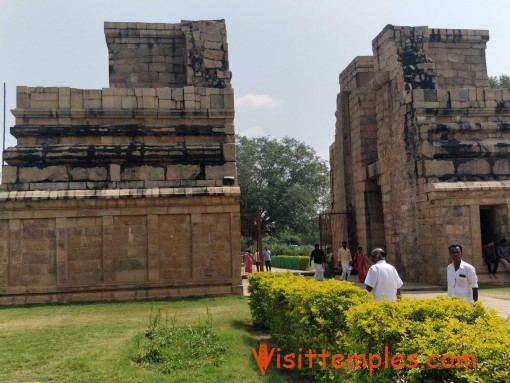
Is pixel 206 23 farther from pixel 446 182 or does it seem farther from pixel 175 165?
pixel 446 182

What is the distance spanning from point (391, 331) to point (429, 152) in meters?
9.85

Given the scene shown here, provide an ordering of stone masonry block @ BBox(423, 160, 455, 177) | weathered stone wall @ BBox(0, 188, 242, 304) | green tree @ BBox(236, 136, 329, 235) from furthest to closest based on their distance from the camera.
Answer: green tree @ BBox(236, 136, 329, 235) → stone masonry block @ BBox(423, 160, 455, 177) → weathered stone wall @ BBox(0, 188, 242, 304)

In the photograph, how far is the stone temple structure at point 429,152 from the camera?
39.2 ft

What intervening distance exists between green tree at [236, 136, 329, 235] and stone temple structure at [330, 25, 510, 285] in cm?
1880

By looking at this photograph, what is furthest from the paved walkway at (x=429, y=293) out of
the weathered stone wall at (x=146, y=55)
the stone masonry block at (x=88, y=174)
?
the weathered stone wall at (x=146, y=55)

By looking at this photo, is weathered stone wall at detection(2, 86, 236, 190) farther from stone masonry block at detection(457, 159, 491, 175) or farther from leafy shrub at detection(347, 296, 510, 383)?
leafy shrub at detection(347, 296, 510, 383)

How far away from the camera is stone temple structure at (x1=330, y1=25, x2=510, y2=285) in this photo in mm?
11961

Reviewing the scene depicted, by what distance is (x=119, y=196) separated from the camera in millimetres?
10820

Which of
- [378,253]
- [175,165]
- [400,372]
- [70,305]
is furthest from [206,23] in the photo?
[400,372]

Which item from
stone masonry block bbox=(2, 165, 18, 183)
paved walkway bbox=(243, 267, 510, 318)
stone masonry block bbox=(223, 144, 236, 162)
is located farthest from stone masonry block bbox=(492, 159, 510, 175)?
stone masonry block bbox=(2, 165, 18, 183)

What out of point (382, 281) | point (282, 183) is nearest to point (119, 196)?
point (382, 281)

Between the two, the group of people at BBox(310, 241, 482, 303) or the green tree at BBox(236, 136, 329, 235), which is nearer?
the group of people at BBox(310, 241, 482, 303)

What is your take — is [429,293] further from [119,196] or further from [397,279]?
[119,196]

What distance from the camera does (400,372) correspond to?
3.08m
